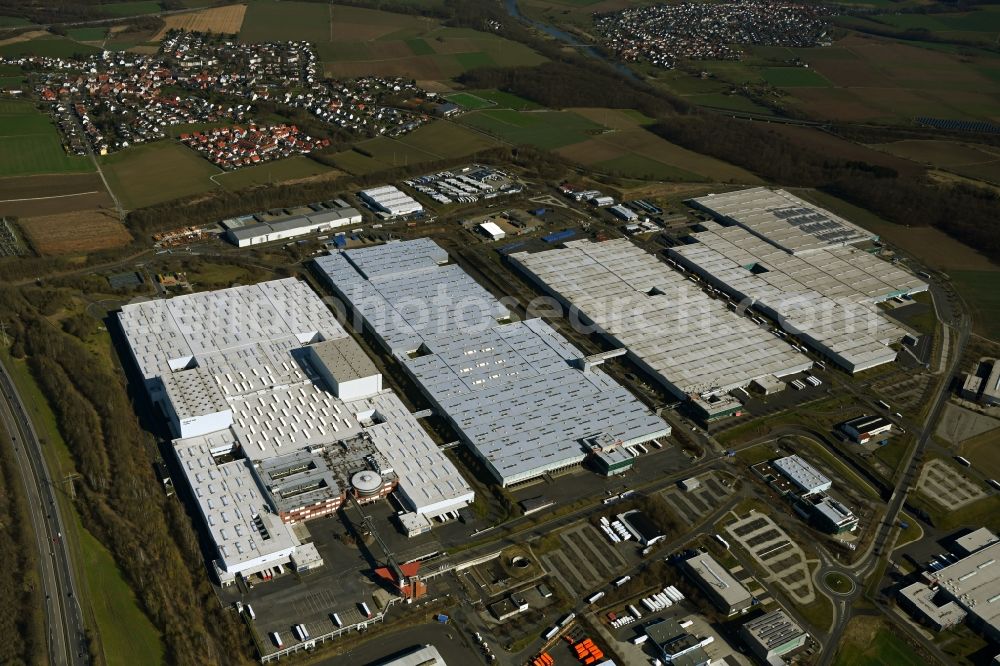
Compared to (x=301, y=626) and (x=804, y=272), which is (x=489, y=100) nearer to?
(x=804, y=272)

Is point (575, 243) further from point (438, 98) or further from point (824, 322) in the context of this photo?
point (438, 98)

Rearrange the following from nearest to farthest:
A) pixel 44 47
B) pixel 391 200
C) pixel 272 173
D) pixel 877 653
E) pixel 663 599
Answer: pixel 877 653, pixel 663 599, pixel 391 200, pixel 272 173, pixel 44 47

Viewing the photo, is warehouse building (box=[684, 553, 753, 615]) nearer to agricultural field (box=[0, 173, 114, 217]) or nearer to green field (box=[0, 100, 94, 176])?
agricultural field (box=[0, 173, 114, 217])

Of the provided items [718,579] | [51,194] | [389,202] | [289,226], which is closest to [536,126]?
[389,202]

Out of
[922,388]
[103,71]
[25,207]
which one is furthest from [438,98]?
[922,388]

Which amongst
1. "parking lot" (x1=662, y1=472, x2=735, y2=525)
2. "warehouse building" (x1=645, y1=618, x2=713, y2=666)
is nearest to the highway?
"warehouse building" (x1=645, y1=618, x2=713, y2=666)

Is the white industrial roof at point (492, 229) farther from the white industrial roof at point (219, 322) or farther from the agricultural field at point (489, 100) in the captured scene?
the agricultural field at point (489, 100)
